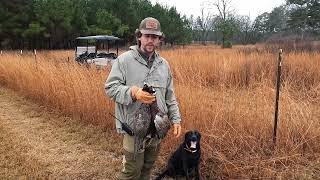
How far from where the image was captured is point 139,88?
2.76 m

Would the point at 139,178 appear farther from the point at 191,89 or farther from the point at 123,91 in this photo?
the point at 191,89

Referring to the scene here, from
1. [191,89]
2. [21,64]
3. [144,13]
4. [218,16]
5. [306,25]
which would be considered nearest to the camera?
[191,89]

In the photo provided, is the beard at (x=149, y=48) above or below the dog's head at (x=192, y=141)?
above

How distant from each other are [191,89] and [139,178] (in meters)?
2.21

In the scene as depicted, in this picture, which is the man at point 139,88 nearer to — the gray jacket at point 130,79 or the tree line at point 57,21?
the gray jacket at point 130,79

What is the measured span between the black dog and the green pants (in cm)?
62

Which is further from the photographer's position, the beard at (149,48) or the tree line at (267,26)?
the tree line at (267,26)

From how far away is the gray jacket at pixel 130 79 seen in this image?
9.27 ft

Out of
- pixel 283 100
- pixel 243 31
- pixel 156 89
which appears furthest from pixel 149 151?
pixel 243 31

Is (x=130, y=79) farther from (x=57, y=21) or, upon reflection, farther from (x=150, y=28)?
(x=57, y=21)

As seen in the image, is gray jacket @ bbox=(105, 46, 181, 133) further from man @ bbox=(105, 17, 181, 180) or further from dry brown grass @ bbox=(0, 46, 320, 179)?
dry brown grass @ bbox=(0, 46, 320, 179)

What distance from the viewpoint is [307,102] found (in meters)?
4.99

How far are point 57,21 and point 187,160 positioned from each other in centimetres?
3343

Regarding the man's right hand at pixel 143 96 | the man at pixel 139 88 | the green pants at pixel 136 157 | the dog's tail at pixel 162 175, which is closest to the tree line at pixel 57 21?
the dog's tail at pixel 162 175
